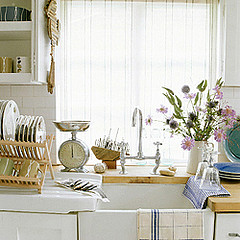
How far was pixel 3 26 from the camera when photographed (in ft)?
6.33

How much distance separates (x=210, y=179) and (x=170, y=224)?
1.15 ft

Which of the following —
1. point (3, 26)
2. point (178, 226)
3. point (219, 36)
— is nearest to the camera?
point (178, 226)

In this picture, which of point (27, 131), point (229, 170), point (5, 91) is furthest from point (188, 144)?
point (5, 91)

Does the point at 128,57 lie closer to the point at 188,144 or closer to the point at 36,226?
the point at 188,144

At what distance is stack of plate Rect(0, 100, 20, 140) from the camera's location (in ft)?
5.93

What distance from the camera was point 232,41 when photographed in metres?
2.30

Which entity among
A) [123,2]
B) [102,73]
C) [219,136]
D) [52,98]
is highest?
[123,2]

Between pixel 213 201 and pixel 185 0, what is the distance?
1.48 metres

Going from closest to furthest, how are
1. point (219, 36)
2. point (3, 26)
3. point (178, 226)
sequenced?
1. point (178, 226)
2. point (3, 26)
3. point (219, 36)

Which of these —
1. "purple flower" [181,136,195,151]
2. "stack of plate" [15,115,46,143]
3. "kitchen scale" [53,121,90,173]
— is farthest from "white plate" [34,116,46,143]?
"purple flower" [181,136,195,151]

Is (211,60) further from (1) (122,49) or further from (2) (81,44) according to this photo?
(2) (81,44)

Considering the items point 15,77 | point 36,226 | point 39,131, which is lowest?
point 36,226

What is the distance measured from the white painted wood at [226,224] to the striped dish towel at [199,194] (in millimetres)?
102

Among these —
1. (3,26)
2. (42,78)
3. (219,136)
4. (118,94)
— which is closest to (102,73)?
(118,94)
